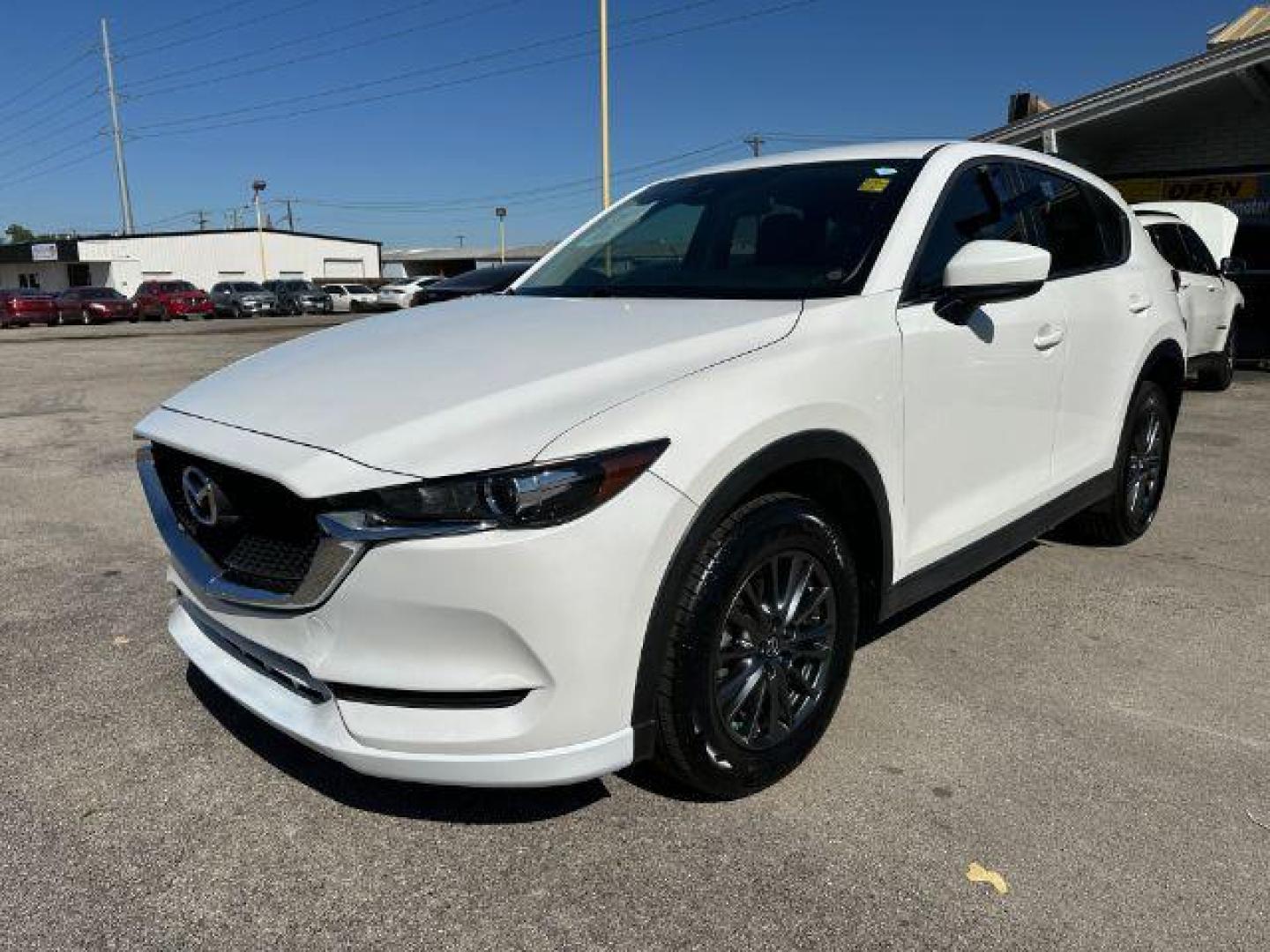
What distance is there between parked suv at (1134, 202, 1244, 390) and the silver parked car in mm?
36909

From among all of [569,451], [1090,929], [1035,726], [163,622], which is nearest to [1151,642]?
[1035,726]

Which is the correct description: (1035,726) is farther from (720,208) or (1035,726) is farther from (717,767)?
(720,208)

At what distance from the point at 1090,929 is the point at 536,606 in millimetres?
1358

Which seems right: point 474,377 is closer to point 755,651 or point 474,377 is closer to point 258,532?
point 258,532

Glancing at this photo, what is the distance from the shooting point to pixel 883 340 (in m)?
2.74

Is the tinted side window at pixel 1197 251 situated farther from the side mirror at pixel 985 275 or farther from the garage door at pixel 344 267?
the garage door at pixel 344 267

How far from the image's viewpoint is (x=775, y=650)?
2.53m

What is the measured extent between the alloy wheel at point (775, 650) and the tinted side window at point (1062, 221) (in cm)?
179

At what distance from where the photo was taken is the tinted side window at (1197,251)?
868cm

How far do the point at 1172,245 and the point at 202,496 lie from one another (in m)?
8.74

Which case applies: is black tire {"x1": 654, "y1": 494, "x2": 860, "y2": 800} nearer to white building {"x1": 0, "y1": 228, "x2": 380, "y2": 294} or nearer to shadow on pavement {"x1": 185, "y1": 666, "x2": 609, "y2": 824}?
shadow on pavement {"x1": 185, "y1": 666, "x2": 609, "y2": 824}

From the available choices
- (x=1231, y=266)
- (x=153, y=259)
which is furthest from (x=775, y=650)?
(x=153, y=259)

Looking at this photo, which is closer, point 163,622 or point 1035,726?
point 1035,726

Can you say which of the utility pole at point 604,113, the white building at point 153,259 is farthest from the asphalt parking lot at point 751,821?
the white building at point 153,259
